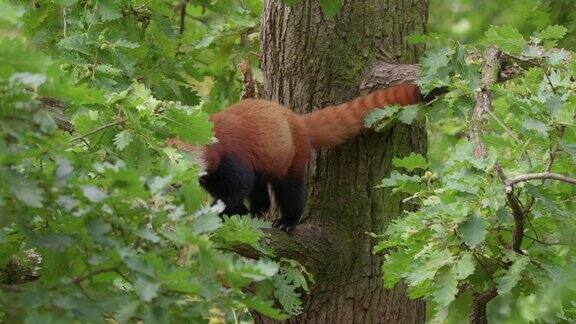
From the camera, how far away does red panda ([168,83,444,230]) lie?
429 centimetres

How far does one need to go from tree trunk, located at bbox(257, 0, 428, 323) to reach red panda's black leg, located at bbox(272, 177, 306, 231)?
0.05 m

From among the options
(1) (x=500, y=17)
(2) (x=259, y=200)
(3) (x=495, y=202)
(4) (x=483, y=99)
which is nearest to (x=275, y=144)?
(2) (x=259, y=200)

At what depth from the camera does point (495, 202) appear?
108 inches

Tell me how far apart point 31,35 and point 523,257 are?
2467 mm

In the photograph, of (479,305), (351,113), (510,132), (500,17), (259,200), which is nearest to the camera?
(510,132)

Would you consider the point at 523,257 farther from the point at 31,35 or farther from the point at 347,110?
the point at 31,35

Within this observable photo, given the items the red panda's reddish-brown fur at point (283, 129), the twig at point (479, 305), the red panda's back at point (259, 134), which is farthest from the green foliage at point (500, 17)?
the twig at point (479, 305)

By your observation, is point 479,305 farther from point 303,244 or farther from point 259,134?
point 259,134

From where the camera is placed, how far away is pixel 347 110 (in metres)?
4.30

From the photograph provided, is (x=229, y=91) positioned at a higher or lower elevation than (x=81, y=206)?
lower

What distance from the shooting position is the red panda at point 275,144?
4.29 metres

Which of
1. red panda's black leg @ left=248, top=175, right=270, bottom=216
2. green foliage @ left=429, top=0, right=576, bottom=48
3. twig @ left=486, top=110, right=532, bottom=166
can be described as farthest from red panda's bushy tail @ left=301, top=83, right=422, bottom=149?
twig @ left=486, top=110, right=532, bottom=166

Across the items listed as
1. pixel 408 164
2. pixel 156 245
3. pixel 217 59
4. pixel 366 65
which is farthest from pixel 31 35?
pixel 156 245

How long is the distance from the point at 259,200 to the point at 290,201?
23.0 inches
